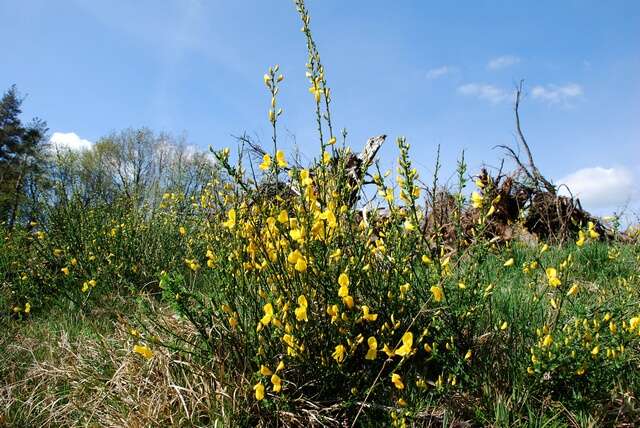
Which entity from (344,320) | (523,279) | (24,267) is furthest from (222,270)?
(24,267)

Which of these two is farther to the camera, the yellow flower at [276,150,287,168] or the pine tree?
the pine tree

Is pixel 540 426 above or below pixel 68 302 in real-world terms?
below

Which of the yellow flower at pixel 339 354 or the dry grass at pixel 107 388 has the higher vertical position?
the yellow flower at pixel 339 354

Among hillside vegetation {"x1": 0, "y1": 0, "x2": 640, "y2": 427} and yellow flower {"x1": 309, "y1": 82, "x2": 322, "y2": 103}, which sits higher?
yellow flower {"x1": 309, "y1": 82, "x2": 322, "y2": 103}

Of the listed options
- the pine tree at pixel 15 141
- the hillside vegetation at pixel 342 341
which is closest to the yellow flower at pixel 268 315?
the hillside vegetation at pixel 342 341

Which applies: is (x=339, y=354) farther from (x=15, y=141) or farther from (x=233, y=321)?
(x=15, y=141)

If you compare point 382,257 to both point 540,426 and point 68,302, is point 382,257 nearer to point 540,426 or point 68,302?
point 540,426

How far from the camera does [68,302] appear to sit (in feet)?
14.8

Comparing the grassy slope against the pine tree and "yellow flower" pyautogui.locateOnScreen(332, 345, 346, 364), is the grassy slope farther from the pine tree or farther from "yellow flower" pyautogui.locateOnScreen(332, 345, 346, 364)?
the pine tree

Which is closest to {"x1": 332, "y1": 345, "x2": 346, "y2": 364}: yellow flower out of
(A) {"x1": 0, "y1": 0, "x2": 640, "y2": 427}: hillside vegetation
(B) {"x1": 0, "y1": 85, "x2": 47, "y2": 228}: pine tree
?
(A) {"x1": 0, "y1": 0, "x2": 640, "y2": 427}: hillside vegetation

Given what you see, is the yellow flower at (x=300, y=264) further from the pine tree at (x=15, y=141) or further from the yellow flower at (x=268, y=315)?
the pine tree at (x=15, y=141)

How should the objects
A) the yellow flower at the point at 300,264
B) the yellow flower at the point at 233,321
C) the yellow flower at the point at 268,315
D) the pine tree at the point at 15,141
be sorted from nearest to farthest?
1. the yellow flower at the point at 300,264
2. the yellow flower at the point at 268,315
3. the yellow flower at the point at 233,321
4. the pine tree at the point at 15,141

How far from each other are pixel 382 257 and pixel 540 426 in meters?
1.05

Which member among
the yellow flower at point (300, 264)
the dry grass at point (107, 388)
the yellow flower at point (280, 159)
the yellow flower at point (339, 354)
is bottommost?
the dry grass at point (107, 388)
